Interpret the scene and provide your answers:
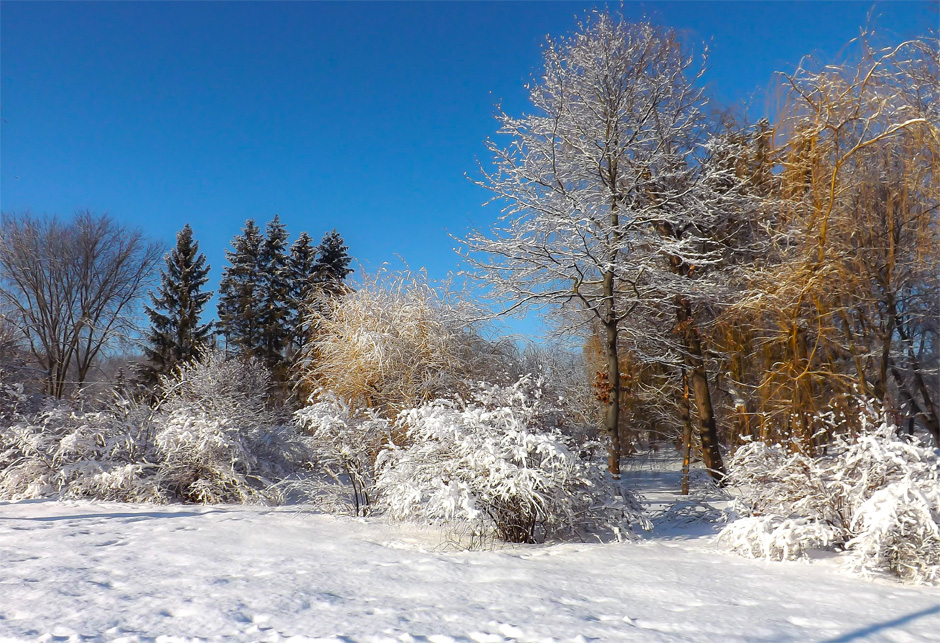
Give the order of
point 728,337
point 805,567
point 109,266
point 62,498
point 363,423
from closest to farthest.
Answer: point 805,567, point 363,423, point 62,498, point 728,337, point 109,266

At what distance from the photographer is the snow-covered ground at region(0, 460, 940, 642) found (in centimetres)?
350

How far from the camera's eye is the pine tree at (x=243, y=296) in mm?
23812

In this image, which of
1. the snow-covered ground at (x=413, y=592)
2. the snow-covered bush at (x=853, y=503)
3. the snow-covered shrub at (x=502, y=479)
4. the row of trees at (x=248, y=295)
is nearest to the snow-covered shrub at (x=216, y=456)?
the snow-covered ground at (x=413, y=592)

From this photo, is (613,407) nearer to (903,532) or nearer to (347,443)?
(347,443)

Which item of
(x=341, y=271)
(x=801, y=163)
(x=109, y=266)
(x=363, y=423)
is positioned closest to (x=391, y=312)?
(x=363, y=423)

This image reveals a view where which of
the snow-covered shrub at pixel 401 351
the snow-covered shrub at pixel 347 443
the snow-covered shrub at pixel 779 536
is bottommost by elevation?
the snow-covered shrub at pixel 779 536

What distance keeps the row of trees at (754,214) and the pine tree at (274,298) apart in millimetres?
15863

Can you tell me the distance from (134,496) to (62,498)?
0.99m

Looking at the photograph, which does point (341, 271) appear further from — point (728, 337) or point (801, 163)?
Answer: point (801, 163)

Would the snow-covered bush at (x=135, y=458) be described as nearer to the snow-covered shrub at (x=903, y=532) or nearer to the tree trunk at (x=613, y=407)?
the tree trunk at (x=613, y=407)

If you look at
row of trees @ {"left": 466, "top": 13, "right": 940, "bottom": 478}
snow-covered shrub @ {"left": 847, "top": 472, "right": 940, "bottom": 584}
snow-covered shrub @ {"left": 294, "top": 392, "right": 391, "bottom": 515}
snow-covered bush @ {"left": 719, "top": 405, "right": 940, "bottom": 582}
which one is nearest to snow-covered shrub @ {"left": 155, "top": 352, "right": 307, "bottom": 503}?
snow-covered shrub @ {"left": 294, "top": 392, "right": 391, "bottom": 515}

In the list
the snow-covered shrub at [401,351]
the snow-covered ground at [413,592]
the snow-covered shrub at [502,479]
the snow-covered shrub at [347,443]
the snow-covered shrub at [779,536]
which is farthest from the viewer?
the snow-covered shrub at [401,351]

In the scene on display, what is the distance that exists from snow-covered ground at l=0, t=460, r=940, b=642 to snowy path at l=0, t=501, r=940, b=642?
0.05ft

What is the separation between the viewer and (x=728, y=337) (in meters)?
11.5
